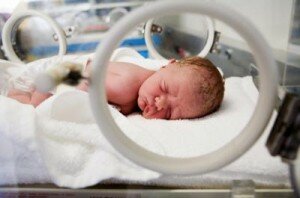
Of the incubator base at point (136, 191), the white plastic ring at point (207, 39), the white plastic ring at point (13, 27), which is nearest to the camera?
the incubator base at point (136, 191)

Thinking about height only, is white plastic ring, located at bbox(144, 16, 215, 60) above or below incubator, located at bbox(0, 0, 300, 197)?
below

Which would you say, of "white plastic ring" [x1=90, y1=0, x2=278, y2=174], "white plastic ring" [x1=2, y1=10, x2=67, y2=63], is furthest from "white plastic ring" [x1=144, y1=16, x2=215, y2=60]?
"white plastic ring" [x1=90, y1=0, x2=278, y2=174]

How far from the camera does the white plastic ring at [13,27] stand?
4.18ft

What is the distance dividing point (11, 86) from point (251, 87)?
0.69 metres

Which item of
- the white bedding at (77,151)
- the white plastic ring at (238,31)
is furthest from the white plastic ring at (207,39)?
the white plastic ring at (238,31)

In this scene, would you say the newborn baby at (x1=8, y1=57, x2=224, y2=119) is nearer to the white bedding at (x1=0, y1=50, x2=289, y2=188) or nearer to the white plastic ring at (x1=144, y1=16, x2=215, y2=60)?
the white bedding at (x1=0, y1=50, x2=289, y2=188)

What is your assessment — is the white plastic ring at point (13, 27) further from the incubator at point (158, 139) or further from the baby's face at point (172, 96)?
the baby's face at point (172, 96)

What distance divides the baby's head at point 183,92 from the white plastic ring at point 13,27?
0.49 m

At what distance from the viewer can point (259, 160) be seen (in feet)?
2.01

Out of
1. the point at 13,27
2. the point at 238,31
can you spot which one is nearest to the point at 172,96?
the point at 238,31

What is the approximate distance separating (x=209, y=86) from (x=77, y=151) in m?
0.39

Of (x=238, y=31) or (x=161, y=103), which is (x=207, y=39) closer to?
(x=161, y=103)

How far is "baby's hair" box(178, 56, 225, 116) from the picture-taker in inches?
33.8

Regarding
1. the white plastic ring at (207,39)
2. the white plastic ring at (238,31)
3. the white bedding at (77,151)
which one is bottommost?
the white plastic ring at (207,39)
